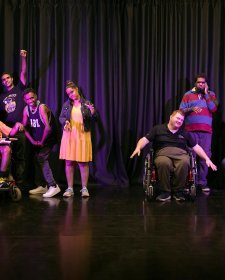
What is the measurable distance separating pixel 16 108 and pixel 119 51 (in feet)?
4.92

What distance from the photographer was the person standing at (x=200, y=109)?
496cm

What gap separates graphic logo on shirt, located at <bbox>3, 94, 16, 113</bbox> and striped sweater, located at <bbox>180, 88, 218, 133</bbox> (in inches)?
76.4

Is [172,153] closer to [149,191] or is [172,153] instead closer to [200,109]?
[149,191]

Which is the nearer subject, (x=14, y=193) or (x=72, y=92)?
(x=14, y=193)

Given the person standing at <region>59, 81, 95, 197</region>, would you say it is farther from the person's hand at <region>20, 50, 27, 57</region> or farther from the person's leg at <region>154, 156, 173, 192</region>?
the person's hand at <region>20, 50, 27, 57</region>

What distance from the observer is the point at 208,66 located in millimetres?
5453

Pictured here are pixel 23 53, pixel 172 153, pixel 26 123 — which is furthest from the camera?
pixel 23 53

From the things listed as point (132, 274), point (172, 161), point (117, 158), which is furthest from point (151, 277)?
point (117, 158)

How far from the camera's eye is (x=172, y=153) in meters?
4.31

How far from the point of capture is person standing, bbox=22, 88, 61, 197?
4.64m

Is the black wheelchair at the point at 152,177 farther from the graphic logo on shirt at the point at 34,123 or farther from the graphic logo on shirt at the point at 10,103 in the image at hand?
the graphic logo on shirt at the point at 10,103

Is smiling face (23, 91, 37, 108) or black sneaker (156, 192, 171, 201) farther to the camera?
Result: smiling face (23, 91, 37, 108)

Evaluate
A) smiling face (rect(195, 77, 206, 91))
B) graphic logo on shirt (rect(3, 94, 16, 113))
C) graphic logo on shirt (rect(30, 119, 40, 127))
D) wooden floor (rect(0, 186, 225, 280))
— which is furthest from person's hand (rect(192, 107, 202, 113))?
graphic logo on shirt (rect(3, 94, 16, 113))

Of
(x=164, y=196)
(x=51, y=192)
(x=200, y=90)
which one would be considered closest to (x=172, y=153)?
(x=164, y=196)
